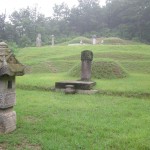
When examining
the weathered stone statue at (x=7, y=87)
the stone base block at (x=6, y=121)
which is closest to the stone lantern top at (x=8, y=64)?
the weathered stone statue at (x=7, y=87)

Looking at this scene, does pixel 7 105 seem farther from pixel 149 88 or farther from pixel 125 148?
pixel 149 88

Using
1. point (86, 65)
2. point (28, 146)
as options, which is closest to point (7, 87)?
point (28, 146)

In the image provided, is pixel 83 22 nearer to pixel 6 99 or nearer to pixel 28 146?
pixel 6 99

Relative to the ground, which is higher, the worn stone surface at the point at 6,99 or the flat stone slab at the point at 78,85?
the worn stone surface at the point at 6,99

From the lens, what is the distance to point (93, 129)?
24.0 feet

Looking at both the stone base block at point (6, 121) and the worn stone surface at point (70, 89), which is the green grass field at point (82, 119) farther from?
the worn stone surface at point (70, 89)

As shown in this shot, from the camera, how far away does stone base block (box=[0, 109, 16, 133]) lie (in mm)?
7020

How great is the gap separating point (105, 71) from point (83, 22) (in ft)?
148

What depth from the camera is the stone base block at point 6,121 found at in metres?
7.02

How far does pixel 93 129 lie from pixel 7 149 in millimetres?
2289

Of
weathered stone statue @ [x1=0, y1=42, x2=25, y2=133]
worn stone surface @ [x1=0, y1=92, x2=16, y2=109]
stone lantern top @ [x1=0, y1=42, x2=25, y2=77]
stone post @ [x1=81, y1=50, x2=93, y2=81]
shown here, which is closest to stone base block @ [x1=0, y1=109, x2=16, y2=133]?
weathered stone statue @ [x1=0, y1=42, x2=25, y2=133]

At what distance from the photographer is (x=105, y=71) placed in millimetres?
18016

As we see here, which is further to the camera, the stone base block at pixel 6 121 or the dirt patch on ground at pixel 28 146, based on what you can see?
the stone base block at pixel 6 121

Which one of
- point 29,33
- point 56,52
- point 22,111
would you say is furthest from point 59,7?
point 22,111
